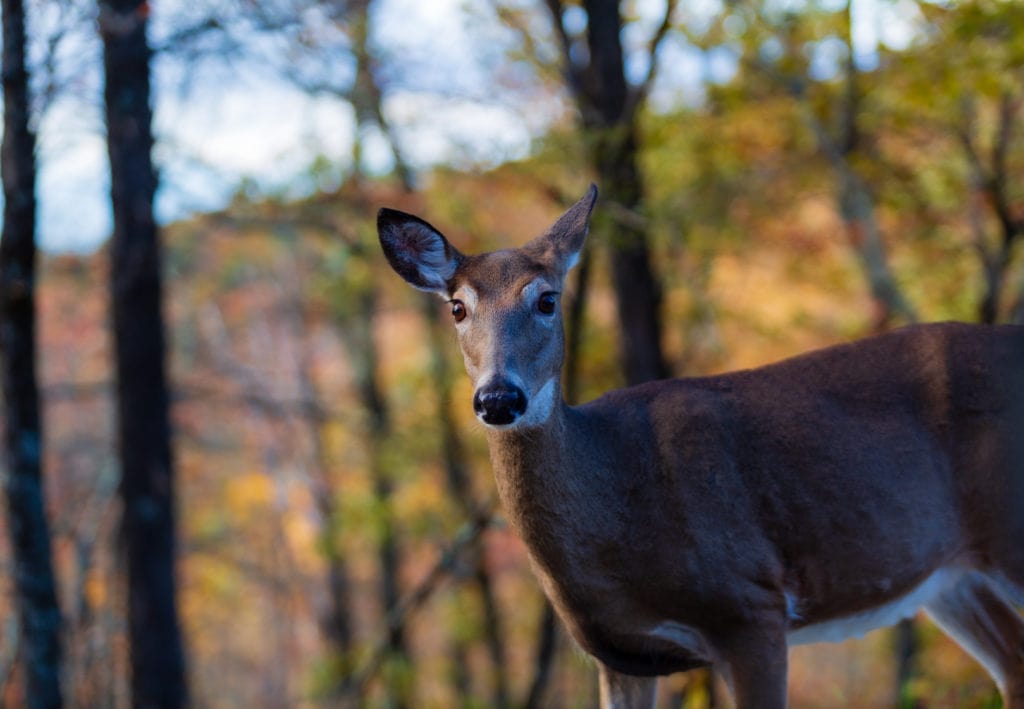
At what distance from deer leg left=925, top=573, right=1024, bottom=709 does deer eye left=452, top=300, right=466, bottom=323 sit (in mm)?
2387

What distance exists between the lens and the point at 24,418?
666 centimetres

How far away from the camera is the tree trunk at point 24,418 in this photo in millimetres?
6375

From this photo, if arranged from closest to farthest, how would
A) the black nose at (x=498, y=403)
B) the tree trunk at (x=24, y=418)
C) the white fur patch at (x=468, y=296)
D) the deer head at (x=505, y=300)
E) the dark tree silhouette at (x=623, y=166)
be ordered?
1. the black nose at (x=498, y=403)
2. the deer head at (x=505, y=300)
3. the white fur patch at (x=468, y=296)
4. the tree trunk at (x=24, y=418)
5. the dark tree silhouette at (x=623, y=166)

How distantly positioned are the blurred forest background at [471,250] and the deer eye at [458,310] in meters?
3.20

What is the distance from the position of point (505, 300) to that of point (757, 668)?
62.5 inches

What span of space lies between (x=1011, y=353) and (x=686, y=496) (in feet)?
4.92

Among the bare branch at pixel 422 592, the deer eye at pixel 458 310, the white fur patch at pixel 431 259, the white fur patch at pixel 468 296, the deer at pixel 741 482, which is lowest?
the bare branch at pixel 422 592

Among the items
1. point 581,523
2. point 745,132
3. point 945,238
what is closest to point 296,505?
point 745,132

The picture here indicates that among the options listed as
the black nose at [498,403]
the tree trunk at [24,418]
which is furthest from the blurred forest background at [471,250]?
the black nose at [498,403]

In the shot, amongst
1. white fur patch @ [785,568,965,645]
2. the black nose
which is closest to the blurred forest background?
white fur patch @ [785,568,965,645]

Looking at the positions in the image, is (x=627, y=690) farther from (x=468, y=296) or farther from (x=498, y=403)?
(x=468, y=296)

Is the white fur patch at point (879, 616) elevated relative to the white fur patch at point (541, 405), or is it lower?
lower

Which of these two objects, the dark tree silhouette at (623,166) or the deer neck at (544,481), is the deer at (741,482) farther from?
the dark tree silhouette at (623,166)

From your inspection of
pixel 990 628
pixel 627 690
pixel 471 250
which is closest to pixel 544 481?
pixel 627 690
